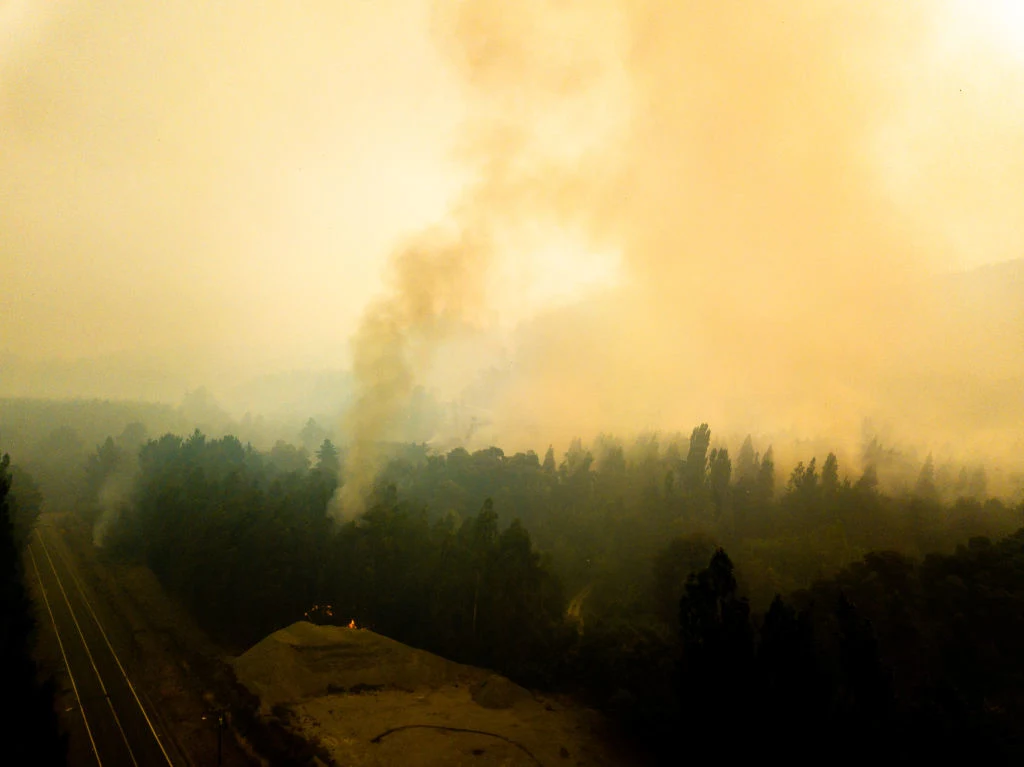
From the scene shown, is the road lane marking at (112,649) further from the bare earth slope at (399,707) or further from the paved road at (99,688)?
the bare earth slope at (399,707)

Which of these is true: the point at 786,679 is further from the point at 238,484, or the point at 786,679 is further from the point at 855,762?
the point at 238,484

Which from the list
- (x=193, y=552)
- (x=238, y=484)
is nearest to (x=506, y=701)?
(x=193, y=552)

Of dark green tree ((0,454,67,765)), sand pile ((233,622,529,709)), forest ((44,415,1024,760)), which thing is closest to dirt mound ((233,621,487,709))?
sand pile ((233,622,529,709))

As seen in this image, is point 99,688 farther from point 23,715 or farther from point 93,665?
point 23,715

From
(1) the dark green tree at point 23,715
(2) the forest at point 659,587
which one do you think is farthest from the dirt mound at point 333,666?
(1) the dark green tree at point 23,715

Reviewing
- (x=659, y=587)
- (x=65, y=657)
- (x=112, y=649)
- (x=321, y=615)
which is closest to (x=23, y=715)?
(x=65, y=657)
